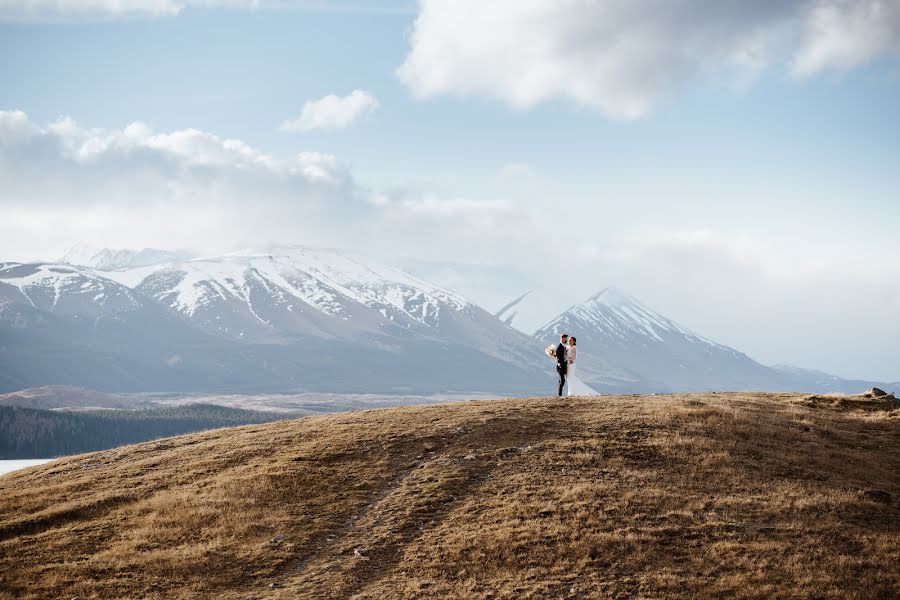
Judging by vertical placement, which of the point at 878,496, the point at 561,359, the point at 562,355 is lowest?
the point at 878,496

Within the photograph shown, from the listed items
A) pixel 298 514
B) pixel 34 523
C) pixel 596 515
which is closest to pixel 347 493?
pixel 298 514

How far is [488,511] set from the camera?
2852 centimetres

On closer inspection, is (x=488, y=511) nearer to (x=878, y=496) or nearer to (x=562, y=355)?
(x=878, y=496)

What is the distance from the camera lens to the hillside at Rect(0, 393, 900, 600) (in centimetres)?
2384

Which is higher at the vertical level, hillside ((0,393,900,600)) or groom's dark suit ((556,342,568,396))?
groom's dark suit ((556,342,568,396))

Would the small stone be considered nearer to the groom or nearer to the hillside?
the hillside

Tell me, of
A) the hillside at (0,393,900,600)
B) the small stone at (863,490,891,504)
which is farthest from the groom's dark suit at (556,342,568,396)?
the small stone at (863,490,891,504)

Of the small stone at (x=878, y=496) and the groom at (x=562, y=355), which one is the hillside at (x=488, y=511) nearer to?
the small stone at (x=878, y=496)

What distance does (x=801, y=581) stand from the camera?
22.5 meters

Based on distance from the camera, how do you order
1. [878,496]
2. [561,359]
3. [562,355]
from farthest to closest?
[561,359] < [562,355] < [878,496]

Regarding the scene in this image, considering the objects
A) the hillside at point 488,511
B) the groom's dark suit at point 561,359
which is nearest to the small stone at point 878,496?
the hillside at point 488,511

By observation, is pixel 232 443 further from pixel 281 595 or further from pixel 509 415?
pixel 281 595

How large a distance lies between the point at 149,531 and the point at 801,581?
23419 mm

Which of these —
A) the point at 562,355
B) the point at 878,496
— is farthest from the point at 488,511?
the point at 562,355
